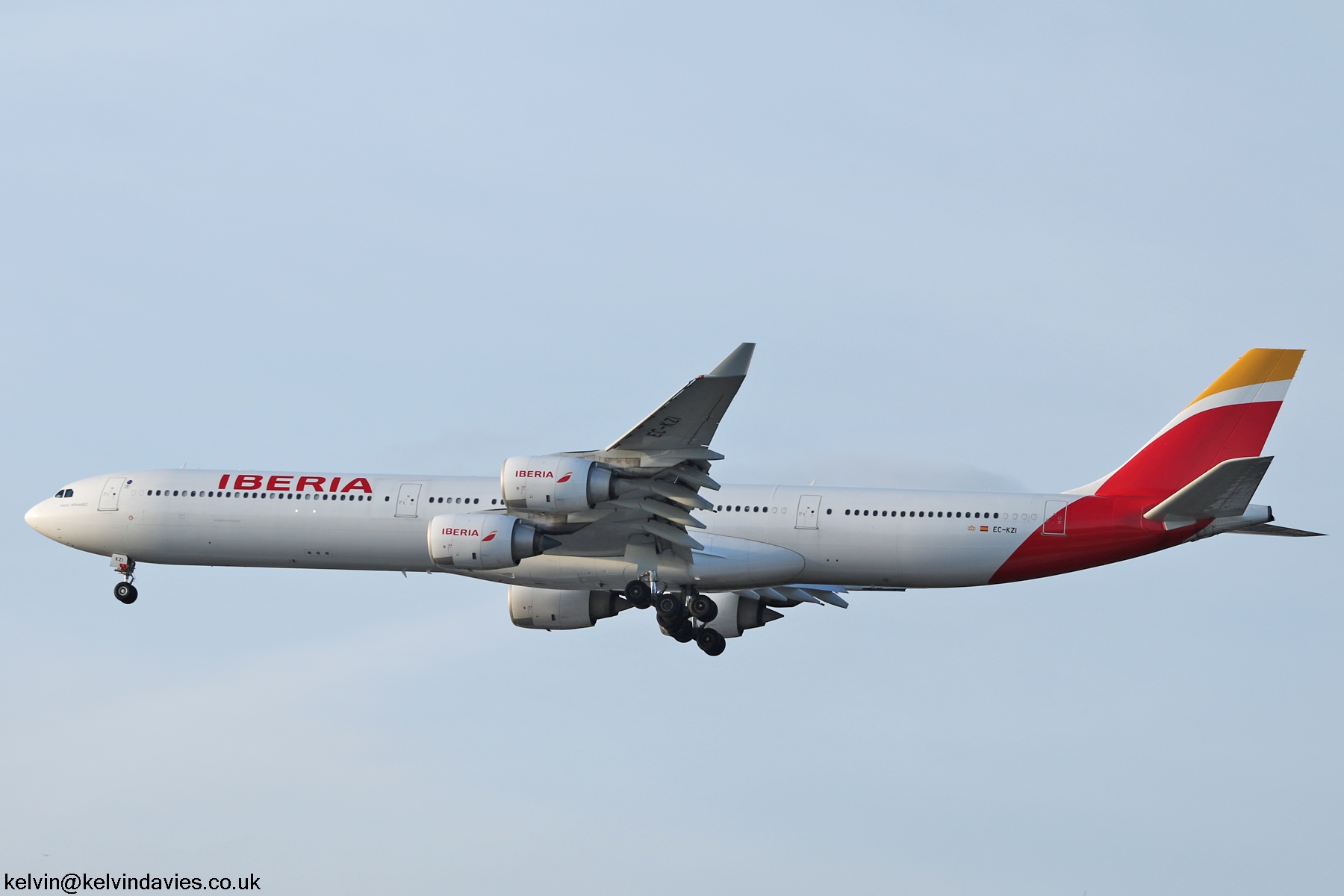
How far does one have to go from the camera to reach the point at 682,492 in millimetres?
39781

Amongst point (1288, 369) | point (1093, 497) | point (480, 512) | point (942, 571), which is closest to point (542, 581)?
point (480, 512)

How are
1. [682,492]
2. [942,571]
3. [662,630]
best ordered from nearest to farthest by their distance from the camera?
[682,492] → [942,571] → [662,630]

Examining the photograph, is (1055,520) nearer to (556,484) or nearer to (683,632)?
(683,632)

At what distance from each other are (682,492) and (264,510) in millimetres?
13912

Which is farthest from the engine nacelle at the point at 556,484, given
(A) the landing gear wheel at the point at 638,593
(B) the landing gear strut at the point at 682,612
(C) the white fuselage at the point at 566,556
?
(B) the landing gear strut at the point at 682,612

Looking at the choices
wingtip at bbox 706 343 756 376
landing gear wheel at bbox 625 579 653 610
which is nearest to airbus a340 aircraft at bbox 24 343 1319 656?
landing gear wheel at bbox 625 579 653 610

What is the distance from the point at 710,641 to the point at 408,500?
34.2 feet

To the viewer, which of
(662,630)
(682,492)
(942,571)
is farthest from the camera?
(662,630)


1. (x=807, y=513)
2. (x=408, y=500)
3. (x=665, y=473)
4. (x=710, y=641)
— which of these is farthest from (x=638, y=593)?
(x=408, y=500)

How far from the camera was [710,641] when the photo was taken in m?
47.3

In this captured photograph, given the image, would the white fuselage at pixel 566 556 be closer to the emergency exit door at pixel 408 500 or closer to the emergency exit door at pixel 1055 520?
the emergency exit door at pixel 408 500

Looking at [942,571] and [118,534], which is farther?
[118,534]

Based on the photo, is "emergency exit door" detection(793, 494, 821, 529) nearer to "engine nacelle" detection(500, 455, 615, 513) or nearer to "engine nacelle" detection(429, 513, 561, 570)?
"engine nacelle" detection(500, 455, 615, 513)

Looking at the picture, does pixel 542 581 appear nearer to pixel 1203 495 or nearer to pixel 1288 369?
pixel 1203 495
